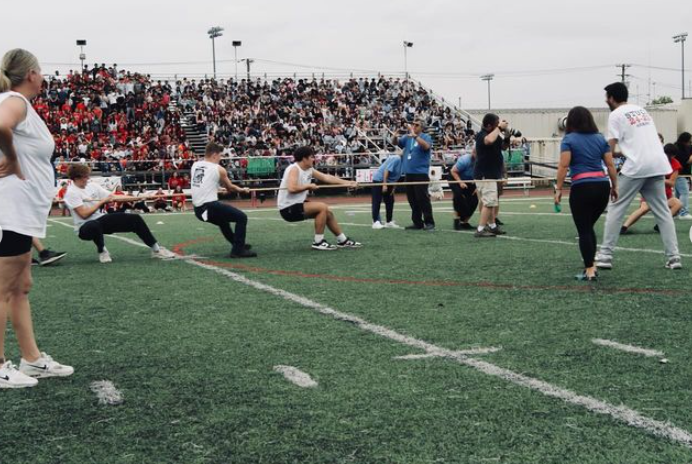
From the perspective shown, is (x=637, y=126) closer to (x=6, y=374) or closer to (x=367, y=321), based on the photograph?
(x=367, y=321)

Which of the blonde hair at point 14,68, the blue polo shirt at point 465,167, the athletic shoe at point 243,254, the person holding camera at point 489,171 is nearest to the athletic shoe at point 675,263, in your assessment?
the person holding camera at point 489,171

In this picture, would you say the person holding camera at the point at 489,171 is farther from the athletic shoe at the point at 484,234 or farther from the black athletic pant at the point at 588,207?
the black athletic pant at the point at 588,207

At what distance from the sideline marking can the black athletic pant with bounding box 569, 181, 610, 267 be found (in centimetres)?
494

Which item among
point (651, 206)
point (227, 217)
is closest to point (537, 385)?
point (651, 206)

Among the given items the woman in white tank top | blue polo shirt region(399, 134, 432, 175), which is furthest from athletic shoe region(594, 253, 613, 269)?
blue polo shirt region(399, 134, 432, 175)

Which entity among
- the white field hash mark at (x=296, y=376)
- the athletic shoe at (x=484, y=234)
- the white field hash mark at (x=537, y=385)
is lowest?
the white field hash mark at (x=296, y=376)

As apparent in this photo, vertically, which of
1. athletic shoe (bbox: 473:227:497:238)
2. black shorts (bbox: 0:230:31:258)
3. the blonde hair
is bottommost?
athletic shoe (bbox: 473:227:497:238)

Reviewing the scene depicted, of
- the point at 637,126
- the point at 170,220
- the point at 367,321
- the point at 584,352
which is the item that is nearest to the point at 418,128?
the point at 637,126

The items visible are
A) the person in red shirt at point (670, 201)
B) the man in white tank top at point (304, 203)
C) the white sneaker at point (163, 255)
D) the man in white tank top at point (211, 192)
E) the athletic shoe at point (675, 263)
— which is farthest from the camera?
the person in red shirt at point (670, 201)

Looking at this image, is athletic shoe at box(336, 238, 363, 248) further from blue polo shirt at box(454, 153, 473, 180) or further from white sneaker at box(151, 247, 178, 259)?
blue polo shirt at box(454, 153, 473, 180)

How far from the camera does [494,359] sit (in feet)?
16.3

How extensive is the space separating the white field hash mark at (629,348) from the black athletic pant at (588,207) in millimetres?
2714

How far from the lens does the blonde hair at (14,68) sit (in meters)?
4.53

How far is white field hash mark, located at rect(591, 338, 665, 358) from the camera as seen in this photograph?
4.96 meters
